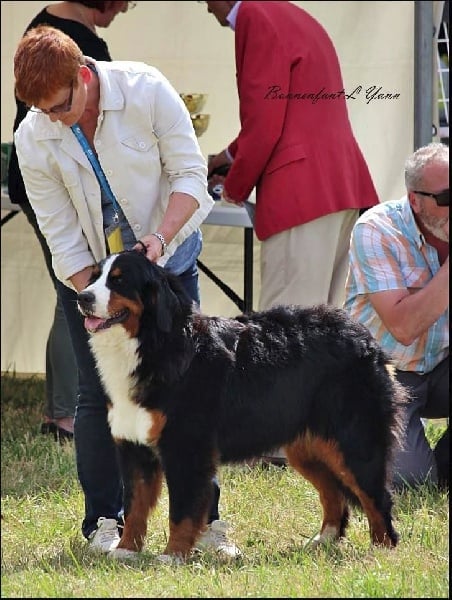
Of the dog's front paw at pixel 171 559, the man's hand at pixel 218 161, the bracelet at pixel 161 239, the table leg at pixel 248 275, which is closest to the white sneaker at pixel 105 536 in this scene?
the dog's front paw at pixel 171 559

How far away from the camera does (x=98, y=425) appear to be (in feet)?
13.3

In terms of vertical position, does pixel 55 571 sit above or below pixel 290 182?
below

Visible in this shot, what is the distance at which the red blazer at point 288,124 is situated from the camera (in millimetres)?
5230

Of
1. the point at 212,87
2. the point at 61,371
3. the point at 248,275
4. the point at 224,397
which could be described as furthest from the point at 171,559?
the point at 212,87

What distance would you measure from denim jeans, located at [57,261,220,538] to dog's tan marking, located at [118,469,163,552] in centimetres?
26

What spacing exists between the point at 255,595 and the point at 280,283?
264 cm

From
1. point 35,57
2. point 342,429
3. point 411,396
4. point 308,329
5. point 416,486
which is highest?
point 35,57

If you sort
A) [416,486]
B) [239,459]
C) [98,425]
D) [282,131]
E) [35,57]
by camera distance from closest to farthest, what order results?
[35,57] → [239,459] → [98,425] → [416,486] → [282,131]

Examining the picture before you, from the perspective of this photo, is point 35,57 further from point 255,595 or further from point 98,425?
point 255,595

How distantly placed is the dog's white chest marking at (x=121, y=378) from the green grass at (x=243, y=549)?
1.32 ft

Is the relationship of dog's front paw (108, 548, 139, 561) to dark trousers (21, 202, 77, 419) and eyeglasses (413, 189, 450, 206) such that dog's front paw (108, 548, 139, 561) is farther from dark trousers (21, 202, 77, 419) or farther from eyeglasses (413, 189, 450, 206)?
dark trousers (21, 202, 77, 419)

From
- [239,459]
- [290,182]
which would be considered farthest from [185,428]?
[290,182]

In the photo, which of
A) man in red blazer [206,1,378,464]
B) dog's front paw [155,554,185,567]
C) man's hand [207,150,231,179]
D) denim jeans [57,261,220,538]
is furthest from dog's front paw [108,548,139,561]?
man's hand [207,150,231,179]

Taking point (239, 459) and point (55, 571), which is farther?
point (239, 459)
